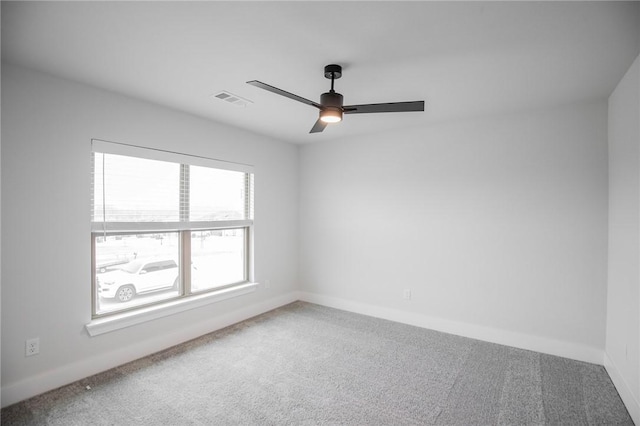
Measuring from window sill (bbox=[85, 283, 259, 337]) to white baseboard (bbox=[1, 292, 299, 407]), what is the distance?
22cm

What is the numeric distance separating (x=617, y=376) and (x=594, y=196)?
62.4 inches

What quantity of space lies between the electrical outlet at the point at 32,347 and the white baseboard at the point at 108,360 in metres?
0.19

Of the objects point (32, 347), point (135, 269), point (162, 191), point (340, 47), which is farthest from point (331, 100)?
point (32, 347)

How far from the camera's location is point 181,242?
3633mm

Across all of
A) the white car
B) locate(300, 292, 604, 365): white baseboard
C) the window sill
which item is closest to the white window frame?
the window sill

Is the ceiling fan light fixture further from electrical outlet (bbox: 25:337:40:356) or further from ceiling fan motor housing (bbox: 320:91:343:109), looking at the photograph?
electrical outlet (bbox: 25:337:40:356)

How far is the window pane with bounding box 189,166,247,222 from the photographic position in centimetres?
373

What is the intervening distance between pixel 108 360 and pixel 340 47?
129 inches

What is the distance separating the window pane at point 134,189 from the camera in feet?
9.55

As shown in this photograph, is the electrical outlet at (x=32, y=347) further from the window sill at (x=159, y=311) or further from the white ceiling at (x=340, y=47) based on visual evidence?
the white ceiling at (x=340, y=47)

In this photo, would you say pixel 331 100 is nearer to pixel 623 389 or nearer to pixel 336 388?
pixel 336 388

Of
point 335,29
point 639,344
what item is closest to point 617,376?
point 639,344

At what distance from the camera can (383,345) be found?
3.45 m

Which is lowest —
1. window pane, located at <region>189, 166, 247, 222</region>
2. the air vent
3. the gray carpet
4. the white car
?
the gray carpet
